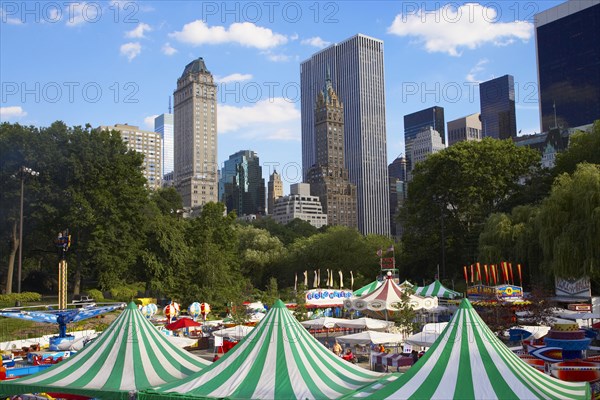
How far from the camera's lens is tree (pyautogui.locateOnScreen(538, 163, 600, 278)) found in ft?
121

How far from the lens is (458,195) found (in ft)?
196

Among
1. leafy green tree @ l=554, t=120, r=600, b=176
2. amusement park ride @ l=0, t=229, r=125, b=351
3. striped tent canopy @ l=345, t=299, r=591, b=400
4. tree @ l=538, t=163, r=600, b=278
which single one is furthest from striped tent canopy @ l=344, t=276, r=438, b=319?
leafy green tree @ l=554, t=120, r=600, b=176

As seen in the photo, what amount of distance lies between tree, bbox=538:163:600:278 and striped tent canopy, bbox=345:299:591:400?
1081 inches

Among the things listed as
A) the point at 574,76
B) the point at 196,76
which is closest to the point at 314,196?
the point at 196,76

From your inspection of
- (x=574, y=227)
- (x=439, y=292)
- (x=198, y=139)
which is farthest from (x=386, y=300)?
(x=198, y=139)

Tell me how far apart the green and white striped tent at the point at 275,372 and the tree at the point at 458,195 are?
45531 millimetres

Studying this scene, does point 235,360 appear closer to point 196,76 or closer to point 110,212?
point 110,212

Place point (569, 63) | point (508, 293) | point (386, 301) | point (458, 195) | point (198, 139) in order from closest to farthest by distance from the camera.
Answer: point (386, 301) < point (508, 293) < point (458, 195) < point (569, 63) < point (198, 139)

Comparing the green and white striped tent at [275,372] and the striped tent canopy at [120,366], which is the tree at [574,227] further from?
the striped tent canopy at [120,366]

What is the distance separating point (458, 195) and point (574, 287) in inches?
871

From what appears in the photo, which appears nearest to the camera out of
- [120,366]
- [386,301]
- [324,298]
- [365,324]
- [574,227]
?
[120,366]

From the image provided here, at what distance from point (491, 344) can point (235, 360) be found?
207 inches

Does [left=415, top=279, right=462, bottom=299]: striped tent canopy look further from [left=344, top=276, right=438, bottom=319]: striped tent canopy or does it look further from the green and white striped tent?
the green and white striped tent

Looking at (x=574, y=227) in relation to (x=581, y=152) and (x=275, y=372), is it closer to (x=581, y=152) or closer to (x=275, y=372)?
(x=581, y=152)
